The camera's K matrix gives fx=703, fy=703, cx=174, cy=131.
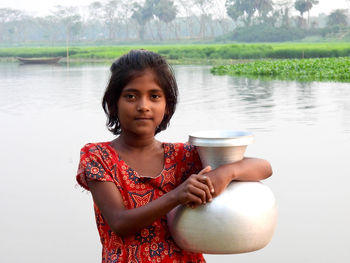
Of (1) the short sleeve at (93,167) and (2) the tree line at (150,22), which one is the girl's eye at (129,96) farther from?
(2) the tree line at (150,22)

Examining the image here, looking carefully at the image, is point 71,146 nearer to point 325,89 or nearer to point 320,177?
point 320,177

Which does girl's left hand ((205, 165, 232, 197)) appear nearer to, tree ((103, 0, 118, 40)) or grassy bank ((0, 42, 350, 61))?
grassy bank ((0, 42, 350, 61))

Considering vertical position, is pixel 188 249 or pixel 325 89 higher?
pixel 188 249

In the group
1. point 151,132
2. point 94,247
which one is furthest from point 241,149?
point 94,247

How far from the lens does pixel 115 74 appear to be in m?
1.85

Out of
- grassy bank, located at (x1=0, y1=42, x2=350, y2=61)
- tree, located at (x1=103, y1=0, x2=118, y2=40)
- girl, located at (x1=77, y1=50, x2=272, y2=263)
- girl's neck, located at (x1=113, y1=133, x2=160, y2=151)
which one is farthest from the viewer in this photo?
tree, located at (x1=103, y1=0, x2=118, y2=40)

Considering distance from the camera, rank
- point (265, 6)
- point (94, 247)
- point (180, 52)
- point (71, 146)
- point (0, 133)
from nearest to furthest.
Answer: point (94, 247) < point (71, 146) < point (0, 133) < point (180, 52) < point (265, 6)

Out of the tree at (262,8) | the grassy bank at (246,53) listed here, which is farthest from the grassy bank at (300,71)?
the tree at (262,8)

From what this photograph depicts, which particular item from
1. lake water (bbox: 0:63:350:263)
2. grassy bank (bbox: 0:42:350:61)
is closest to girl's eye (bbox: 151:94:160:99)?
lake water (bbox: 0:63:350:263)

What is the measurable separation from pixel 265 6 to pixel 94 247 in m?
71.2

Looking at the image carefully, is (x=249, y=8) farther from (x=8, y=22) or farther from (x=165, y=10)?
(x=8, y=22)

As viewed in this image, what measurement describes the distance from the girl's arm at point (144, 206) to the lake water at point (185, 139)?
1.95 meters

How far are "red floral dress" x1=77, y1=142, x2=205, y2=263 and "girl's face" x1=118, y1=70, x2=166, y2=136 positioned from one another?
0.11 meters

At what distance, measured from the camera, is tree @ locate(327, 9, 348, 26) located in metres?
68.2
